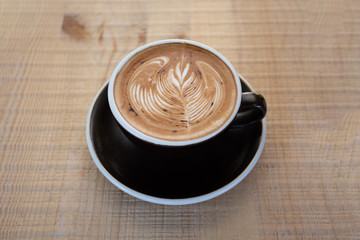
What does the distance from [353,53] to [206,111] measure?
560mm

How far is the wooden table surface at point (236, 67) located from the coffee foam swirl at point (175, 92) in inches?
7.8

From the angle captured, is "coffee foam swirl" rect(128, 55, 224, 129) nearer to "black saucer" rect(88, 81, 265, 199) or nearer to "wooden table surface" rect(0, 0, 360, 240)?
"black saucer" rect(88, 81, 265, 199)

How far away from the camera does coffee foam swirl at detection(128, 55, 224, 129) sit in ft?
2.00

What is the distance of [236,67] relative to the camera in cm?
86

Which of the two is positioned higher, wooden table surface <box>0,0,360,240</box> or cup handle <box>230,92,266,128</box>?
cup handle <box>230,92,266,128</box>

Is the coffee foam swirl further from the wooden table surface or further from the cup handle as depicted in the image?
the wooden table surface

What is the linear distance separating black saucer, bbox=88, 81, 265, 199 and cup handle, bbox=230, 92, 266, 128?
0.04 meters

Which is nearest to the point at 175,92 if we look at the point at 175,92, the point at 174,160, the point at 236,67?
the point at 175,92

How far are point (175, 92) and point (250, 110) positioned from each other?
0.17m

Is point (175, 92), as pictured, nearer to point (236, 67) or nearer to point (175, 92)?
point (175, 92)

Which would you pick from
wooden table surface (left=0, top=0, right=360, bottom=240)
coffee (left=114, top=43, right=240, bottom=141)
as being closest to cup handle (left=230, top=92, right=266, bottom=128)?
coffee (left=114, top=43, right=240, bottom=141)

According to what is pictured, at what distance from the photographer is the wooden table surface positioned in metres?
0.63

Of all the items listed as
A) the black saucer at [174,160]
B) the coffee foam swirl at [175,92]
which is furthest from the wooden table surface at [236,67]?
the coffee foam swirl at [175,92]

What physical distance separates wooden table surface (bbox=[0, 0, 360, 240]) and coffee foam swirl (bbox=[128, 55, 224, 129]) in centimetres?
20
